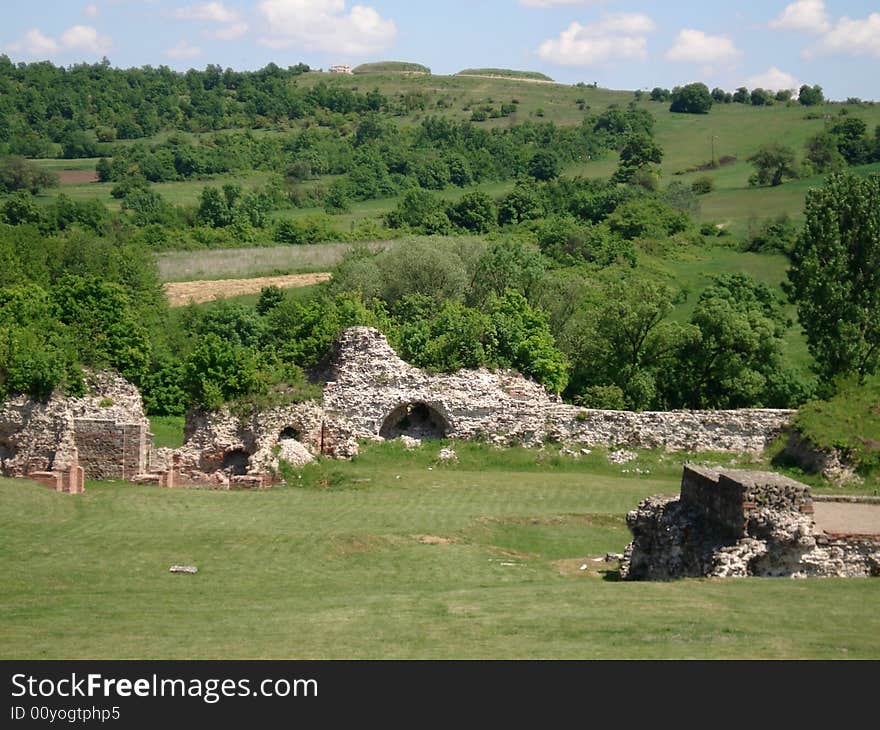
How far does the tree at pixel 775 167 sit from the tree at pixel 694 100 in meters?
47.4

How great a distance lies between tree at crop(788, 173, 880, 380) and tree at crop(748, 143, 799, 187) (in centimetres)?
7419

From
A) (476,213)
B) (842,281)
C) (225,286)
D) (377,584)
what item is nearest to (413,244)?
(225,286)

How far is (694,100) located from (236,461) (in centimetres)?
13880

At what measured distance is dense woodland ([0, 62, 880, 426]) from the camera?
4378 cm

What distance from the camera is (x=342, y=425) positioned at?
129ft

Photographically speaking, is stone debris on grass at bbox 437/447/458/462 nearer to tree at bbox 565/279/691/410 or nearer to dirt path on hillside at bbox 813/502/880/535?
tree at bbox 565/279/691/410

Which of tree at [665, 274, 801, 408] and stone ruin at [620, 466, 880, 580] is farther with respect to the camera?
tree at [665, 274, 801, 408]

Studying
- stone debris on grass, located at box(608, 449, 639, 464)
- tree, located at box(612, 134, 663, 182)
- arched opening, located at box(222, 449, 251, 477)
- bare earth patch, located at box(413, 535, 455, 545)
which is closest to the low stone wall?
stone debris on grass, located at box(608, 449, 639, 464)

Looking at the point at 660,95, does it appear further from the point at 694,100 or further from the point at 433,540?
the point at 433,540

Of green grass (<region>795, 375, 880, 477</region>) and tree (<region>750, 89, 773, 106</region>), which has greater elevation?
tree (<region>750, 89, 773, 106</region>)

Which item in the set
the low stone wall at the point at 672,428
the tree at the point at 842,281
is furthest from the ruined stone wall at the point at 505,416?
the tree at the point at 842,281

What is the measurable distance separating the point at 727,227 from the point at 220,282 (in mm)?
39047
